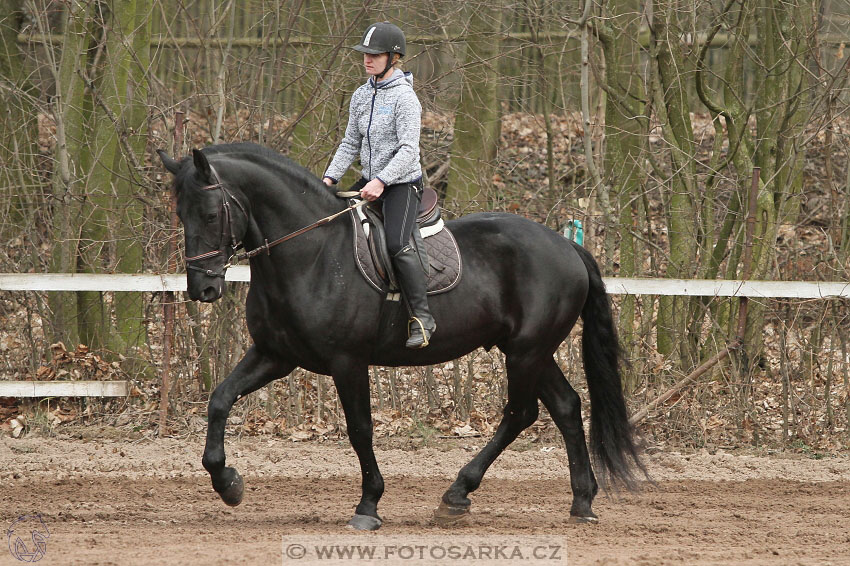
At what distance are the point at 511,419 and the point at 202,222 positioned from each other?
8.15 ft

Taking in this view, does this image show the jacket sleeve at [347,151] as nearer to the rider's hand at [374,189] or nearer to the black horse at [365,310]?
the black horse at [365,310]

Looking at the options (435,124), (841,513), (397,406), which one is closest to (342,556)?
(841,513)

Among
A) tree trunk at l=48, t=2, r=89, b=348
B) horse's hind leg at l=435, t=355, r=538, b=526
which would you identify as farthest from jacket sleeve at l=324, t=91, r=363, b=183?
A: tree trunk at l=48, t=2, r=89, b=348

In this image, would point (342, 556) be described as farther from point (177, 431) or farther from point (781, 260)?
point (781, 260)

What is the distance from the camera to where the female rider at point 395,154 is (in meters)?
5.94

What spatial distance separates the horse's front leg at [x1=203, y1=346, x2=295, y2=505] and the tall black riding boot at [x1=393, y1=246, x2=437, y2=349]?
0.81 m

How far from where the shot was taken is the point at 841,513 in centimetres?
668

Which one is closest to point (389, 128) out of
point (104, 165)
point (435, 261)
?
point (435, 261)

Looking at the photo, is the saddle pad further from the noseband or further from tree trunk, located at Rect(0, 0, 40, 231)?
tree trunk, located at Rect(0, 0, 40, 231)

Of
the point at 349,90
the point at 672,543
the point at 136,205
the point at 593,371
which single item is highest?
the point at 349,90

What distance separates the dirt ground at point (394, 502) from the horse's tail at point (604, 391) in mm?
354

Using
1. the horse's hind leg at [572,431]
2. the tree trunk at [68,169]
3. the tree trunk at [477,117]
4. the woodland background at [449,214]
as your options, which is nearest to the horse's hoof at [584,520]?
the horse's hind leg at [572,431]

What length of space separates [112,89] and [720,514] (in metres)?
7.26

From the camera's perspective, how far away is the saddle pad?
5.98 m
